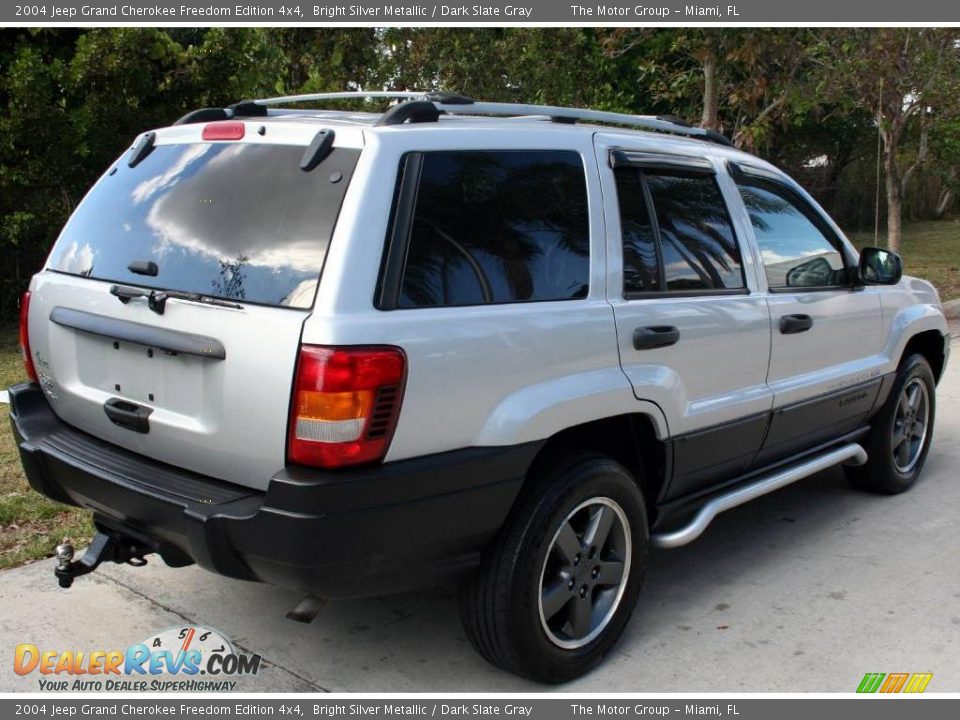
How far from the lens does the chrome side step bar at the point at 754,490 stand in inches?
152

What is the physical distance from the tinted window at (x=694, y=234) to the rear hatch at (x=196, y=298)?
4.59 feet

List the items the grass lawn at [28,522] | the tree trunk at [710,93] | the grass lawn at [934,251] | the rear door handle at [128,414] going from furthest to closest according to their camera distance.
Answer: the grass lawn at [934,251] → the tree trunk at [710,93] → the grass lawn at [28,522] → the rear door handle at [128,414]

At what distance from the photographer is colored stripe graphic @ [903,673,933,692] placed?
349 centimetres

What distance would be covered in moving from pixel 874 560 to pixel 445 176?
285cm

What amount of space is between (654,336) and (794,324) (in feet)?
3.44

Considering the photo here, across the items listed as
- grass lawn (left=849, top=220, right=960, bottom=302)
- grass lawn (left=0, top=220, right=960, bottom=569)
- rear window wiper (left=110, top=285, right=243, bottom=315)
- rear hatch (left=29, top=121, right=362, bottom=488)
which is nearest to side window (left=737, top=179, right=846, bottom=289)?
rear hatch (left=29, top=121, right=362, bottom=488)

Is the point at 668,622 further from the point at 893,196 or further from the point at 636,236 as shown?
the point at 893,196

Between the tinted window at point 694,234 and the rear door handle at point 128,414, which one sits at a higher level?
the tinted window at point 694,234

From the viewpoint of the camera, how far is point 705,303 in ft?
12.9

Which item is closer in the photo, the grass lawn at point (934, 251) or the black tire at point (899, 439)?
the black tire at point (899, 439)

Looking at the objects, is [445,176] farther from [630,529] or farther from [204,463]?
[630,529]

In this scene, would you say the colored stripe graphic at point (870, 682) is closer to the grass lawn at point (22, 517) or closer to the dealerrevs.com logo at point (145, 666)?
the dealerrevs.com logo at point (145, 666)

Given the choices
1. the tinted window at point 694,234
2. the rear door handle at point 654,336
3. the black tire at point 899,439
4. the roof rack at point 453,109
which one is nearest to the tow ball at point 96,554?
the roof rack at point 453,109
